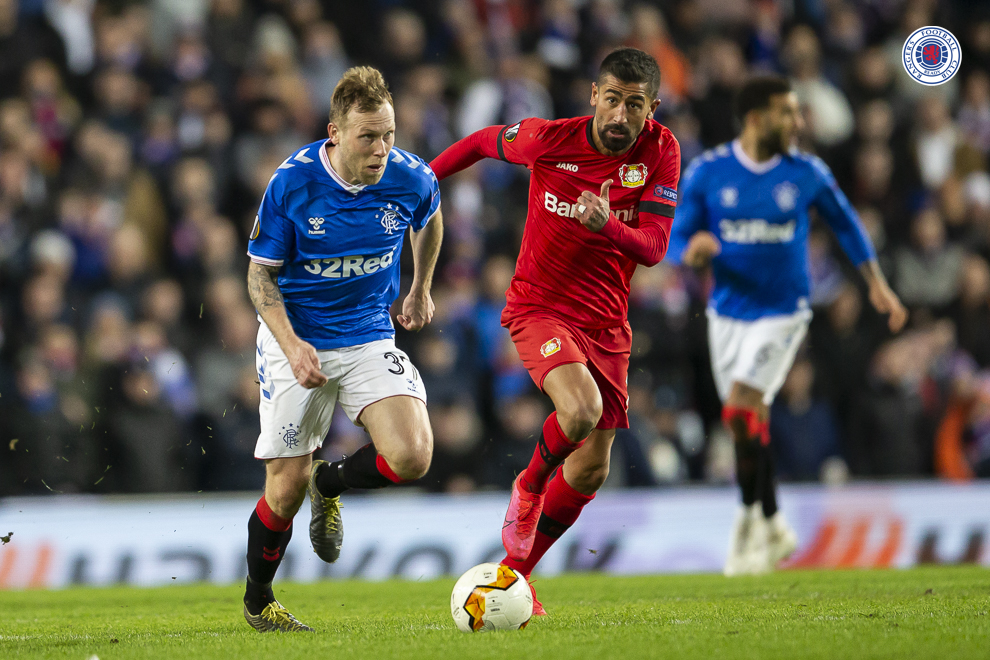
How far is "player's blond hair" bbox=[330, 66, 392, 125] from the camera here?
208 inches

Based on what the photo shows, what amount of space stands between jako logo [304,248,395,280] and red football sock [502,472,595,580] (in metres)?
1.45

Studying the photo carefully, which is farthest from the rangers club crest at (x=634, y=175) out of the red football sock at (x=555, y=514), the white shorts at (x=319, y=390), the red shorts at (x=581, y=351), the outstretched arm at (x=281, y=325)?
the outstretched arm at (x=281, y=325)

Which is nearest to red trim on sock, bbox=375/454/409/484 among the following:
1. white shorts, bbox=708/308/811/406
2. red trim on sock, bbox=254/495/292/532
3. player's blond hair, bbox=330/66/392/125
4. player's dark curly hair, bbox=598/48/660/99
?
red trim on sock, bbox=254/495/292/532

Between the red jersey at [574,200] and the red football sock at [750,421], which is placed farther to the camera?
the red football sock at [750,421]

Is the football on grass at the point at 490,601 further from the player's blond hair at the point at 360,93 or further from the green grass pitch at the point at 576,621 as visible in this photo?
the player's blond hair at the point at 360,93

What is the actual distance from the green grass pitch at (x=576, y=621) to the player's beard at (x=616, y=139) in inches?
87.3

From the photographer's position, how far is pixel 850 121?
42.8 ft

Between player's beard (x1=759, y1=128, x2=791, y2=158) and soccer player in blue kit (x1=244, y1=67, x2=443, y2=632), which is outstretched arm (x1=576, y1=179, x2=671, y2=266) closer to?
soccer player in blue kit (x1=244, y1=67, x2=443, y2=632)

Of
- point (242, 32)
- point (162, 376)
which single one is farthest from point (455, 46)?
point (162, 376)

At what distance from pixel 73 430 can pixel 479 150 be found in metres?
4.35

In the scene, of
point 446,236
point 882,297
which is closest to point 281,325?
point 882,297

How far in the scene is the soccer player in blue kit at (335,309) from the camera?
5387 millimetres

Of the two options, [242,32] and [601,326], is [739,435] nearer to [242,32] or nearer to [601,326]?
[601,326]

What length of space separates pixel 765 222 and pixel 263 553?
424 centimetres
